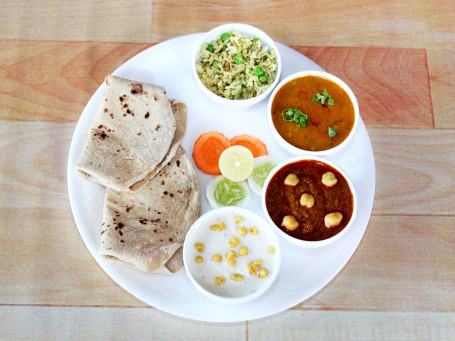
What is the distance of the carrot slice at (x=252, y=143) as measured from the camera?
325 centimetres

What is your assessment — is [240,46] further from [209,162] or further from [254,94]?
[209,162]

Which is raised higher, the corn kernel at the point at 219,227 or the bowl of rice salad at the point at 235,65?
the bowl of rice salad at the point at 235,65

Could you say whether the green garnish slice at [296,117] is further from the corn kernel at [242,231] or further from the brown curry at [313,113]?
A: the corn kernel at [242,231]

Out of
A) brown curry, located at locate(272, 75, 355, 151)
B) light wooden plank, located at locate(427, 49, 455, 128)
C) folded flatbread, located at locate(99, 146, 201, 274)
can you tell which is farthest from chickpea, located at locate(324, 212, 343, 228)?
light wooden plank, located at locate(427, 49, 455, 128)

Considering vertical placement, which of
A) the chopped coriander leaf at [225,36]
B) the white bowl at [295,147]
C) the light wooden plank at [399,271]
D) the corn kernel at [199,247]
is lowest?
the light wooden plank at [399,271]

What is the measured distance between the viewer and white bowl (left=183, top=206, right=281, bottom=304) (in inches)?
110

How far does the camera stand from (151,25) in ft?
12.2

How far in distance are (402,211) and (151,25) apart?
233cm

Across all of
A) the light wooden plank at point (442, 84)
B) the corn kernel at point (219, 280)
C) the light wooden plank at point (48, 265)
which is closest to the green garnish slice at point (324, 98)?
the light wooden plank at point (442, 84)

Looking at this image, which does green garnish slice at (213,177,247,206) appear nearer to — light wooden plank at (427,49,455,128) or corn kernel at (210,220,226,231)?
corn kernel at (210,220,226,231)

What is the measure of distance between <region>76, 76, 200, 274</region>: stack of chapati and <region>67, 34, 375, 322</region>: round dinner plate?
10 cm

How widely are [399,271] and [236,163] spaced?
1347 mm

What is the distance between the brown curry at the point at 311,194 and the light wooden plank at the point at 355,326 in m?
0.64

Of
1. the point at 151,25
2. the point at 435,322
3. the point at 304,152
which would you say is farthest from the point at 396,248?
the point at 151,25
